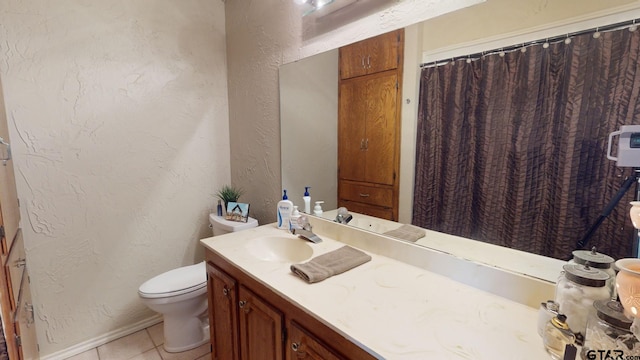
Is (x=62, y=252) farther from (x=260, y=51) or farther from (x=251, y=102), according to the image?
(x=260, y=51)

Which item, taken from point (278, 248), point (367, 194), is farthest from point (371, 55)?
point (278, 248)

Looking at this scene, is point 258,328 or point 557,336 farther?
point 258,328

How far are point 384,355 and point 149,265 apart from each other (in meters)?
1.96

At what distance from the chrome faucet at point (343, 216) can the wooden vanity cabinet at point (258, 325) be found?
554 mm

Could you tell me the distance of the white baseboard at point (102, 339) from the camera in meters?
1.79

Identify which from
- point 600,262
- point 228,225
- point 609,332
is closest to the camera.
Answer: point 609,332

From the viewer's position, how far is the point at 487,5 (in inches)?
38.2

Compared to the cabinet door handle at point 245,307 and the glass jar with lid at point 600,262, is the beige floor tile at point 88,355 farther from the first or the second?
the glass jar with lid at point 600,262

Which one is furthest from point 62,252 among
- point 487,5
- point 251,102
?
point 487,5

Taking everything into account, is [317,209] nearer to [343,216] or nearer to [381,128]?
[343,216]

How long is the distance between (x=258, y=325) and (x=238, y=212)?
947mm

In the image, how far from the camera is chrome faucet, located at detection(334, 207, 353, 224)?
1.48 m

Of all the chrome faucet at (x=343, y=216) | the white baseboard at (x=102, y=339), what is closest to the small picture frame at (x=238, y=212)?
the chrome faucet at (x=343, y=216)

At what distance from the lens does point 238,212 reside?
1956 mm
